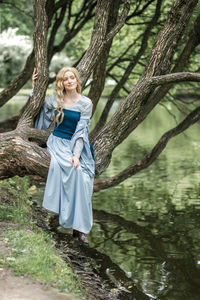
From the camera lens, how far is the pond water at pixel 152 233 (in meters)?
5.49

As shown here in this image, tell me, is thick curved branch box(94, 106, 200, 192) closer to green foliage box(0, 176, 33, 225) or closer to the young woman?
green foliage box(0, 176, 33, 225)

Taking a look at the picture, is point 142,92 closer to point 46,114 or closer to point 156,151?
point 46,114

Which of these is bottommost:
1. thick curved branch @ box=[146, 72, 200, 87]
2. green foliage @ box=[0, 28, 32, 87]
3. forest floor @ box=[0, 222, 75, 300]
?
green foliage @ box=[0, 28, 32, 87]

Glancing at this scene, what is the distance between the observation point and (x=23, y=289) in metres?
3.66

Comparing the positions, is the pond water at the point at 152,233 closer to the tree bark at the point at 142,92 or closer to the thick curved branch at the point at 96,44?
the tree bark at the point at 142,92

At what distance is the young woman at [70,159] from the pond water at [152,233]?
34.4 inches

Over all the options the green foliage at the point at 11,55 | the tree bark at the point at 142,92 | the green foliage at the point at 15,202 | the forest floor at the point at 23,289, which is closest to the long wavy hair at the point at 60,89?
the tree bark at the point at 142,92

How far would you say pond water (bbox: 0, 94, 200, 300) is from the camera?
18.0ft

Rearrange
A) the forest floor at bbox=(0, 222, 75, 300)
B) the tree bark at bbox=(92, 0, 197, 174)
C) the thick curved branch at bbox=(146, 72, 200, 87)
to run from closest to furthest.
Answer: the forest floor at bbox=(0, 222, 75, 300) < the thick curved branch at bbox=(146, 72, 200, 87) < the tree bark at bbox=(92, 0, 197, 174)

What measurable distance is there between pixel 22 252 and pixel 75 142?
171 centimetres

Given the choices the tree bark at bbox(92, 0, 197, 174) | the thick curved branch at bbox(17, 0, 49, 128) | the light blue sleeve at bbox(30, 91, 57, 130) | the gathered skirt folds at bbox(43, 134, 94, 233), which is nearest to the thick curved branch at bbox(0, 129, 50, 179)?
the gathered skirt folds at bbox(43, 134, 94, 233)

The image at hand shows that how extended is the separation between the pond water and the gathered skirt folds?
2.53 feet

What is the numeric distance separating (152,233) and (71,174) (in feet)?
7.89

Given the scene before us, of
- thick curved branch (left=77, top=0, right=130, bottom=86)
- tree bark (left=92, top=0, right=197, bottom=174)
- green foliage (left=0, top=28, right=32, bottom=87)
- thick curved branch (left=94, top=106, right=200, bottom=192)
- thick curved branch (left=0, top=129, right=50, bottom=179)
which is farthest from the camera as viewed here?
green foliage (left=0, top=28, right=32, bottom=87)
